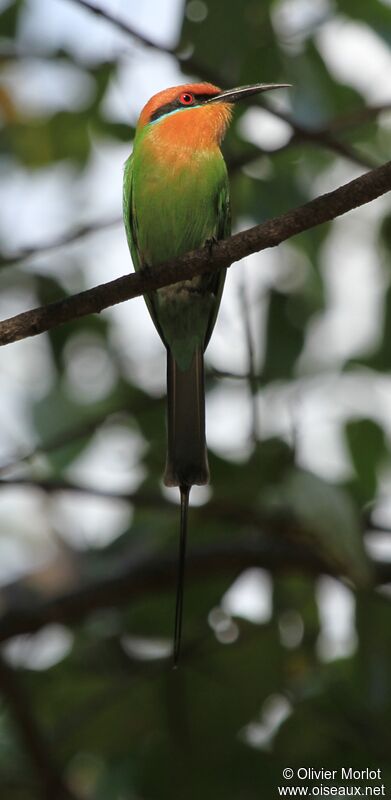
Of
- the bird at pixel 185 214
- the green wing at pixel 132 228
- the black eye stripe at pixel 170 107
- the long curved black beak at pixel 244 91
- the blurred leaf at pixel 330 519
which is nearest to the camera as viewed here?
the blurred leaf at pixel 330 519

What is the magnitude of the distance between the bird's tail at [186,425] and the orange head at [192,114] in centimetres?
71

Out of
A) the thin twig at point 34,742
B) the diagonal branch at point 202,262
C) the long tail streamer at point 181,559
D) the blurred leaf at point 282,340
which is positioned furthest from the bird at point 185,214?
the thin twig at point 34,742

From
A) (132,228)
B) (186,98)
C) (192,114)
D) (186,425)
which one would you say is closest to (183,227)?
(132,228)

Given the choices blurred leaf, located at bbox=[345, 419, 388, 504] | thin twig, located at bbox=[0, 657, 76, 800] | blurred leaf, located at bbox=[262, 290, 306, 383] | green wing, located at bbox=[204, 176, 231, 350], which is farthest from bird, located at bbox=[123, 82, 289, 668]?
Answer: thin twig, located at bbox=[0, 657, 76, 800]

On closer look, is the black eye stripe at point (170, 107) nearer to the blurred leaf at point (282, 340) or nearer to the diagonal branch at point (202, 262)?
the blurred leaf at point (282, 340)

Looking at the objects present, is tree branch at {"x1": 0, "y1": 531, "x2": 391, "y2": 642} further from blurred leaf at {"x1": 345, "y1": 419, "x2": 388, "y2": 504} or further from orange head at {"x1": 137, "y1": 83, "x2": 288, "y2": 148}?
orange head at {"x1": 137, "y1": 83, "x2": 288, "y2": 148}

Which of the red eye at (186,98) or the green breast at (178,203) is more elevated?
the red eye at (186,98)

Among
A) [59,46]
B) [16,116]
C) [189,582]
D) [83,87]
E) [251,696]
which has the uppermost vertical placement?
[59,46]

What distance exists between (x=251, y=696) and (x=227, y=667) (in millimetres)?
133

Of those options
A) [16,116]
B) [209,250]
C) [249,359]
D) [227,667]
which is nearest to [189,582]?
[227,667]

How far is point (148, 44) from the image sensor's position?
10.5 ft

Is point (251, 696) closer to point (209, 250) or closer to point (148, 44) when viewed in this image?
point (209, 250)

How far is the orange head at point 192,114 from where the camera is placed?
3.62 m

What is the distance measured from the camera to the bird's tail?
10.5 feet
